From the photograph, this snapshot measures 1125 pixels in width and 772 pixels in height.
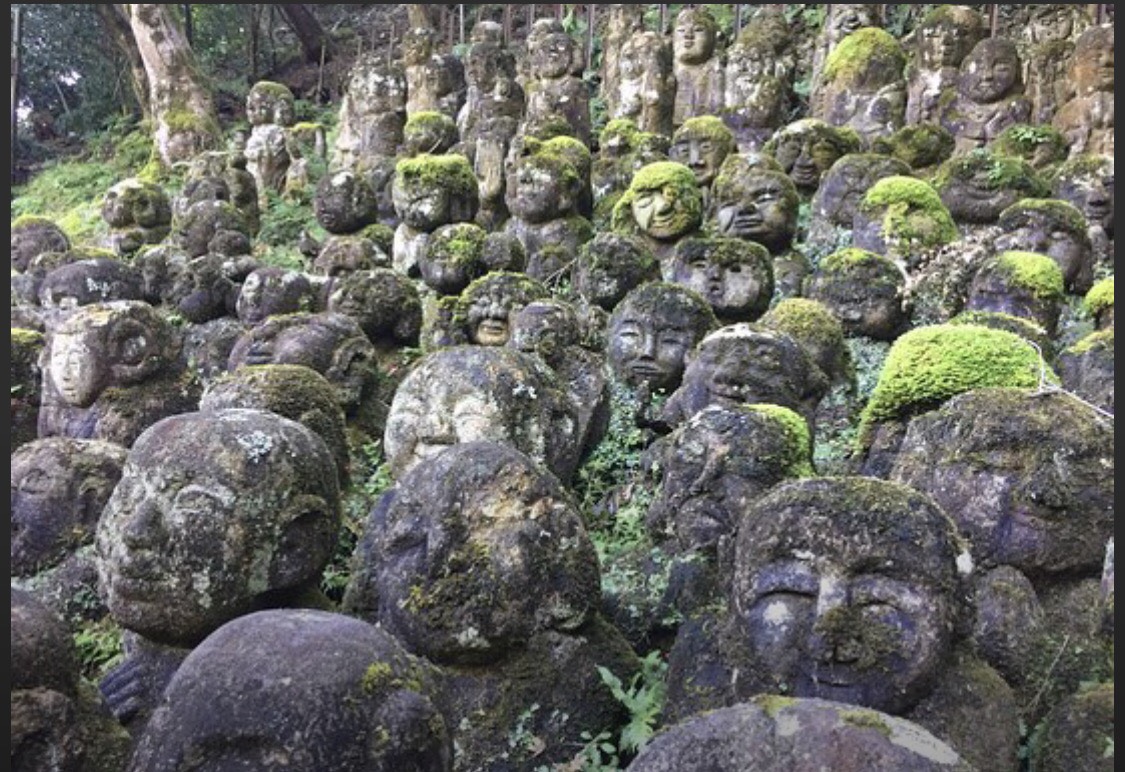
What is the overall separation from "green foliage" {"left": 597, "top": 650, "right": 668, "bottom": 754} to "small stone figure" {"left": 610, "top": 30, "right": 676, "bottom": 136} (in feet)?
56.3

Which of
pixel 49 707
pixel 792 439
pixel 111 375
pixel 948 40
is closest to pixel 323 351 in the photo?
pixel 111 375

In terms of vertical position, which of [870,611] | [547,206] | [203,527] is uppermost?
[203,527]

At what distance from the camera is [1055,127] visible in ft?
58.0

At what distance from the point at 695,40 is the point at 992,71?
259 inches

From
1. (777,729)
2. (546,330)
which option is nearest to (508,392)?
(546,330)

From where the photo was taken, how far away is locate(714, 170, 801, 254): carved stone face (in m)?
13.4

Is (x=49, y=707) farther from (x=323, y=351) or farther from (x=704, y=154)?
(x=704, y=154)

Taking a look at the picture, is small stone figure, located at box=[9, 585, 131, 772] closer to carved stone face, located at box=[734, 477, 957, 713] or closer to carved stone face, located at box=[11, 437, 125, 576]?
carved stone face, located at box=[734, 477, 957, 713]

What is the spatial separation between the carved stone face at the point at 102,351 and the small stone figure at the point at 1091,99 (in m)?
14.4

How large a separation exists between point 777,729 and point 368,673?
4.16 feet

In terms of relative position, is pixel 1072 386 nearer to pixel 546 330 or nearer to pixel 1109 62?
pixel 546 330

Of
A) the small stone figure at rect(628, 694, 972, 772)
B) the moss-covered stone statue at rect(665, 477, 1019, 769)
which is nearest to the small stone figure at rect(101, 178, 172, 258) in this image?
the moss-covered stone statue at rect(665, 477, 1019, 769)

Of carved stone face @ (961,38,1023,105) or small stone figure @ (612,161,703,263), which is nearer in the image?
small stone figure @ (612,161,703,263)

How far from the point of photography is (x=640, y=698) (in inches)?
210
